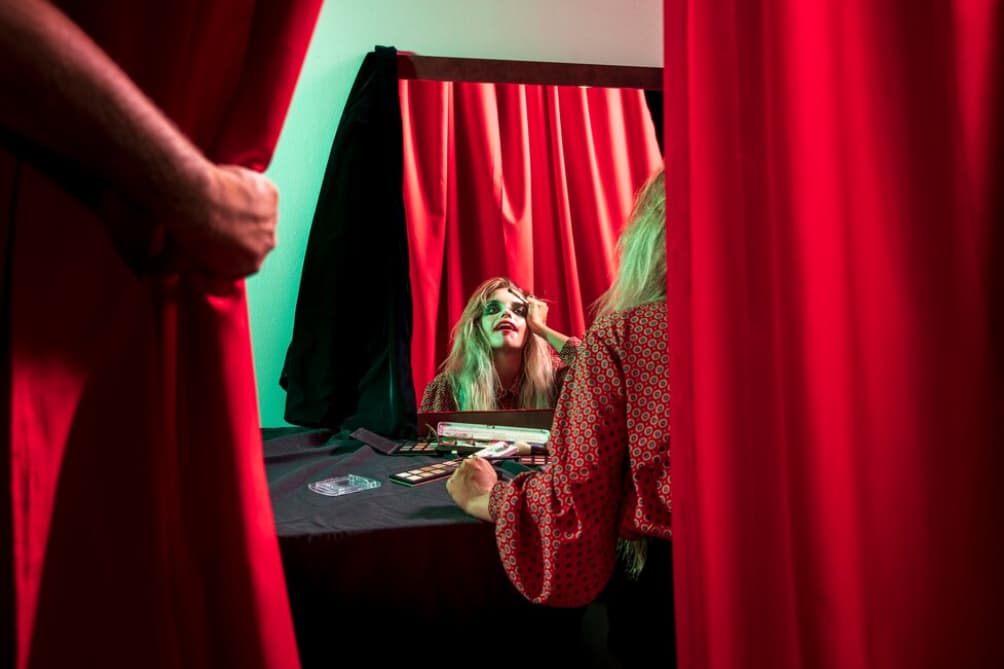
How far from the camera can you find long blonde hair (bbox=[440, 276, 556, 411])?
4.26 feet

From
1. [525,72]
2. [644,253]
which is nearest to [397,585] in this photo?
[644,253]

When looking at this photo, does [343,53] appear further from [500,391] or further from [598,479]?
[598,479]

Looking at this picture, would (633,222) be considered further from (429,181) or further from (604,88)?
(604,88)

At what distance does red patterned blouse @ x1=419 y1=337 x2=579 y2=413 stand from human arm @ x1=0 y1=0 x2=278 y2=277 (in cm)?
93

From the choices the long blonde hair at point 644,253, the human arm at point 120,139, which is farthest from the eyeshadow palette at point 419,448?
the human arm at point 120,139

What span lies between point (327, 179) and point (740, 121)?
40.9 inches

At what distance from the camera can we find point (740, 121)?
0.44 meters

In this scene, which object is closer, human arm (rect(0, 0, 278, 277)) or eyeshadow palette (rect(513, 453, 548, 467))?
human arm (rect(0, 0, 278, 277))

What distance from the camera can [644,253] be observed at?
768 mm

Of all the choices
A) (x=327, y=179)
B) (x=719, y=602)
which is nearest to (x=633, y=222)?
(x=719, y=602)

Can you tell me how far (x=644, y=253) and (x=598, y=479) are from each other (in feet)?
1.07

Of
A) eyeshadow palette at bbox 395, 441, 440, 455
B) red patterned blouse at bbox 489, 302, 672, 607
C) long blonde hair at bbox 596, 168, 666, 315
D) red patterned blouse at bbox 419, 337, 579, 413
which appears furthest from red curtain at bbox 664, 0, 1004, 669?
red patterned blouse at bbox 419, 337, 579, 413

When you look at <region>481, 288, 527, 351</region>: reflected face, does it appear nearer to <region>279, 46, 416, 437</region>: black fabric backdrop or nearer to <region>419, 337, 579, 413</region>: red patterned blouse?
<region>419, 337, 579, 413</region>: red patterned blouse

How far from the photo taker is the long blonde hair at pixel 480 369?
130 centimetres
